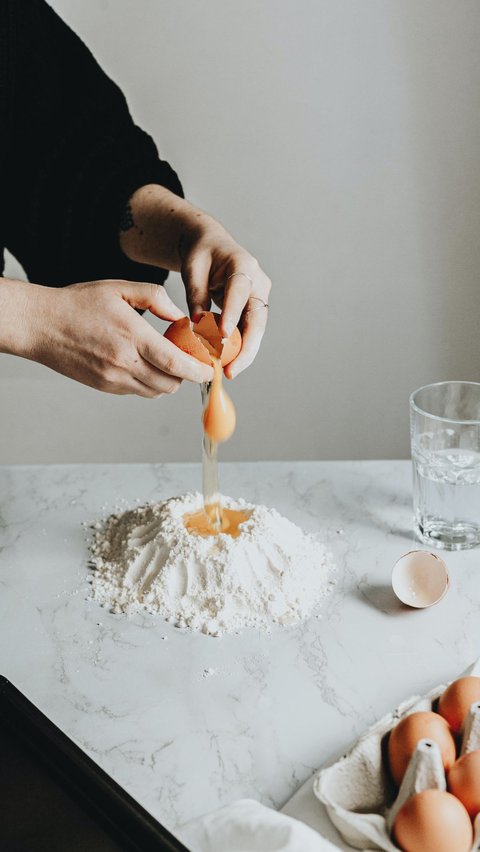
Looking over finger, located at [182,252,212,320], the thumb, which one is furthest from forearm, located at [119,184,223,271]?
the thumb

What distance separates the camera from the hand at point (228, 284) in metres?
1.26

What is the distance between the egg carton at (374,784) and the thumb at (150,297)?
60 centimetres

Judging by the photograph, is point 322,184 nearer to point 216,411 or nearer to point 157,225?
point 157,225

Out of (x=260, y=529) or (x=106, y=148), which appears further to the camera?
(x=106, y=148)

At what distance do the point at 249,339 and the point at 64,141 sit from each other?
23.7 inches

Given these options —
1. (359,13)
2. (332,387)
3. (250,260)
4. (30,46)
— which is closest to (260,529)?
(250,260)

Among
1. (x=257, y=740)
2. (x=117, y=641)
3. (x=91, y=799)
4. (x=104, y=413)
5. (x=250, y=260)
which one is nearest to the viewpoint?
(x=91, y=799)

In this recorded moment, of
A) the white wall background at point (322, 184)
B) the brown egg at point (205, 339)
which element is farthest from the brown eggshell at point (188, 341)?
the white wall background at point (322, 184)

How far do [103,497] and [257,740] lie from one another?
616mm

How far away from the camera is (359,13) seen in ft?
7.33

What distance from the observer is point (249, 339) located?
1272 millimetres

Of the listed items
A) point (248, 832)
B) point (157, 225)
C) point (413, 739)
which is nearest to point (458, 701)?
point (413, 739)

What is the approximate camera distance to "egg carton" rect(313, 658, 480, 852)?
78 centimetres

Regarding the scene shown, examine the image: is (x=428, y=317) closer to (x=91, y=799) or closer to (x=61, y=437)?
(x=61, y=437)
